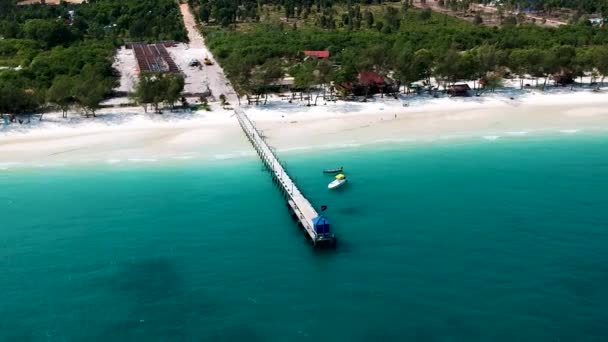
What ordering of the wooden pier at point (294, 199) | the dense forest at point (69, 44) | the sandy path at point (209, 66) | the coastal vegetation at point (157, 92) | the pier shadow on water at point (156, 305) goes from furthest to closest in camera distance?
the sandy path at point (209, 66) → the coastal vegetation at point (157, 92) → the dense forest at point (69, 44) → the wooden pier at point (294, 199) → the pier shadow on water at point (156, 305)

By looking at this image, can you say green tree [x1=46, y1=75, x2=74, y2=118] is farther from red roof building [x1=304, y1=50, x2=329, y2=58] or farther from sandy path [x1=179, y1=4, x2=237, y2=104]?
red roof building [x1=304, y1=50, x2=329, y2=58]

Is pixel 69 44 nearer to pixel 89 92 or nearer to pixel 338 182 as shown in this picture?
pixel 89 92

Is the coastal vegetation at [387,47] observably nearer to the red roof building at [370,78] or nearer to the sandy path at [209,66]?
the red roof building at [370,78]

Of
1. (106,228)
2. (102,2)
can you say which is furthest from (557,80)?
(102,2)

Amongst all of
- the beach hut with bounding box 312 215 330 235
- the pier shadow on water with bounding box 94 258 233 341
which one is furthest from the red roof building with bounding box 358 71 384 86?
the pier shadow on water with bounding box 94 258 233 341

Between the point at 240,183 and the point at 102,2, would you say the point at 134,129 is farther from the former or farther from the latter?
the point at 102,2

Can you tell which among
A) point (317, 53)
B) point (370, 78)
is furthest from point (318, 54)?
point (370, 78)

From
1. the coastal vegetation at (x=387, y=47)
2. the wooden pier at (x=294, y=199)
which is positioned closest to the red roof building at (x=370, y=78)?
the coastal vegetation at (x=387, y=47)
